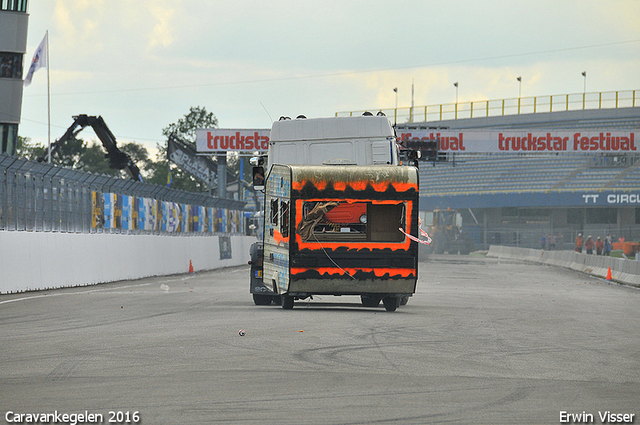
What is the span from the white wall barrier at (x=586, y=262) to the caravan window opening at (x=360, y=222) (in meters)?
Result: 16.5

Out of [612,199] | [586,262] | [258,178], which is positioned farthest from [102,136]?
[258,178]

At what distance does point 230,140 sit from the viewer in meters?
53.9

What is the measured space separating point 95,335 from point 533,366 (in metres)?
5.61

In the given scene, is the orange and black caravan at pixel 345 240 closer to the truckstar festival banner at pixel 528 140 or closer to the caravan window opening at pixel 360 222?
the caravan window opening at pixel 360 222

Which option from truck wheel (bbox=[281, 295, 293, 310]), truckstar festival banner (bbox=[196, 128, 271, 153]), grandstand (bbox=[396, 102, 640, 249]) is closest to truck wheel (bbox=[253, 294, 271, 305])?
truck wheel (bbox=[281, 295, 293, 310])

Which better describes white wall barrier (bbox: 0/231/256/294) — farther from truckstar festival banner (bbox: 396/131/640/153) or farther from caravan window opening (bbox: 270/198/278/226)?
truckstar festival banner (bbox: 396/131/640/153)

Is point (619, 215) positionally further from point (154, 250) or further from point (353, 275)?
point (353, 275)

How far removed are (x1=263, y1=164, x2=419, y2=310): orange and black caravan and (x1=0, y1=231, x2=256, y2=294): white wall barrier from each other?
8994 mm

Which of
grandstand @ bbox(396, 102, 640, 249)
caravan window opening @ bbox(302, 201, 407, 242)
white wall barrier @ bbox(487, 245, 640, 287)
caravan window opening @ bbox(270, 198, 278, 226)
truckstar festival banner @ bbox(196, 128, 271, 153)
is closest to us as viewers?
caravan window opening @ bbox(302, 201, 407, 242)

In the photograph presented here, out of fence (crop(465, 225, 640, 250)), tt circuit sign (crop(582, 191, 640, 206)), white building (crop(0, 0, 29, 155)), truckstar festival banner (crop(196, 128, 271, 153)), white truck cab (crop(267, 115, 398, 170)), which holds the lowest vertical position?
fence (crop(465, 225, 640, 250))

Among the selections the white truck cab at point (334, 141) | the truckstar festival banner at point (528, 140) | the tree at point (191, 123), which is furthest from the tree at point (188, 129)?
the white truck cab at point (334, 141)

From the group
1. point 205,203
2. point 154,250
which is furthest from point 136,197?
point 205,203

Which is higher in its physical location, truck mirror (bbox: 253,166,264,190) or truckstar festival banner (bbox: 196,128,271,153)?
truckstar festival banner (bbox: 196,128,271,153)

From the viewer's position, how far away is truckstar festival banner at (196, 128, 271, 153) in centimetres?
5375
